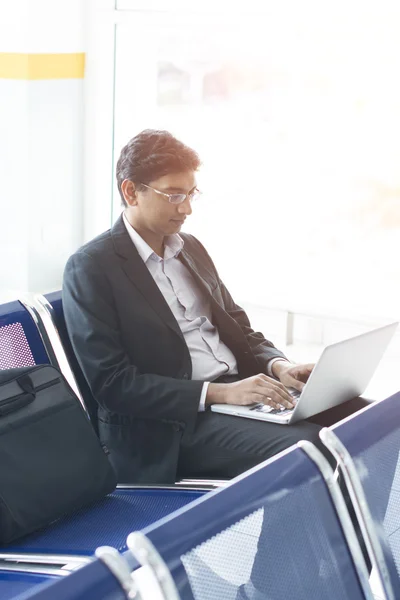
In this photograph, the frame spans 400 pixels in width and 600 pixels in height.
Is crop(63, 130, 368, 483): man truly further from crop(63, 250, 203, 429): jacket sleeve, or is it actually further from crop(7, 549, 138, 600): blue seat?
crop(7, 549, 138, 600): blue seat

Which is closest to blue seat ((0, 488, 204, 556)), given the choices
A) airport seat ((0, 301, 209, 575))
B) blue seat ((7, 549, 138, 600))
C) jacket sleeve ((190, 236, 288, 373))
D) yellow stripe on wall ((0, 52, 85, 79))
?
airport seat ((0, 301, 209, 575))

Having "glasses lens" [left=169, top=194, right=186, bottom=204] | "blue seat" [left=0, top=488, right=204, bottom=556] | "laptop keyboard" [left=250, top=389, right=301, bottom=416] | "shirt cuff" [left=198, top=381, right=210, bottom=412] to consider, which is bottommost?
"blue seat" [left=0, top=488, right=204, bottom=556]

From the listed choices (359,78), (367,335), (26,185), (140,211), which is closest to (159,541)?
A: (367,335)

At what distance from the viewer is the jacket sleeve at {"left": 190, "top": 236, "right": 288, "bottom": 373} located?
3.00 meters

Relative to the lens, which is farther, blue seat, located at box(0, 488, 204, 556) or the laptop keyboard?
the laptop keyboard

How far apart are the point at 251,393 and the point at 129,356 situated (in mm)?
370

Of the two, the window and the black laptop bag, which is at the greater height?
the window

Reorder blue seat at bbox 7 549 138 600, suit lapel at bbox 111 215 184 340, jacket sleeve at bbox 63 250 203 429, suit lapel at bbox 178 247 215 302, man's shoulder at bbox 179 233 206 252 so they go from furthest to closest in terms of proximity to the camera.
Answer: man's shoulder at bbox 179 233 206 252, suit lapel at bbox 178 247 215 302, suit lapel at bbox 111 215 184 340, jacket sleeve at bbox 63 250 203 429, blue seat at bbox 7 549 138 600

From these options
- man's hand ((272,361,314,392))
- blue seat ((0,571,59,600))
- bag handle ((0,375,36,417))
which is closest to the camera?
blue seat ((0,571,59,600))

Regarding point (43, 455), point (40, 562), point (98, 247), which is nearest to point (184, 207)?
point (98, 247)

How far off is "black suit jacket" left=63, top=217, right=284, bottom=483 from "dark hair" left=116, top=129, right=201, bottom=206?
173 millimetres

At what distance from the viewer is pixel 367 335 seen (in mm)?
2535

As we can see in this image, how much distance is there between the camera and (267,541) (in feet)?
4.41

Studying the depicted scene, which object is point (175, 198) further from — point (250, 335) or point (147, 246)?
point (250, 335)
